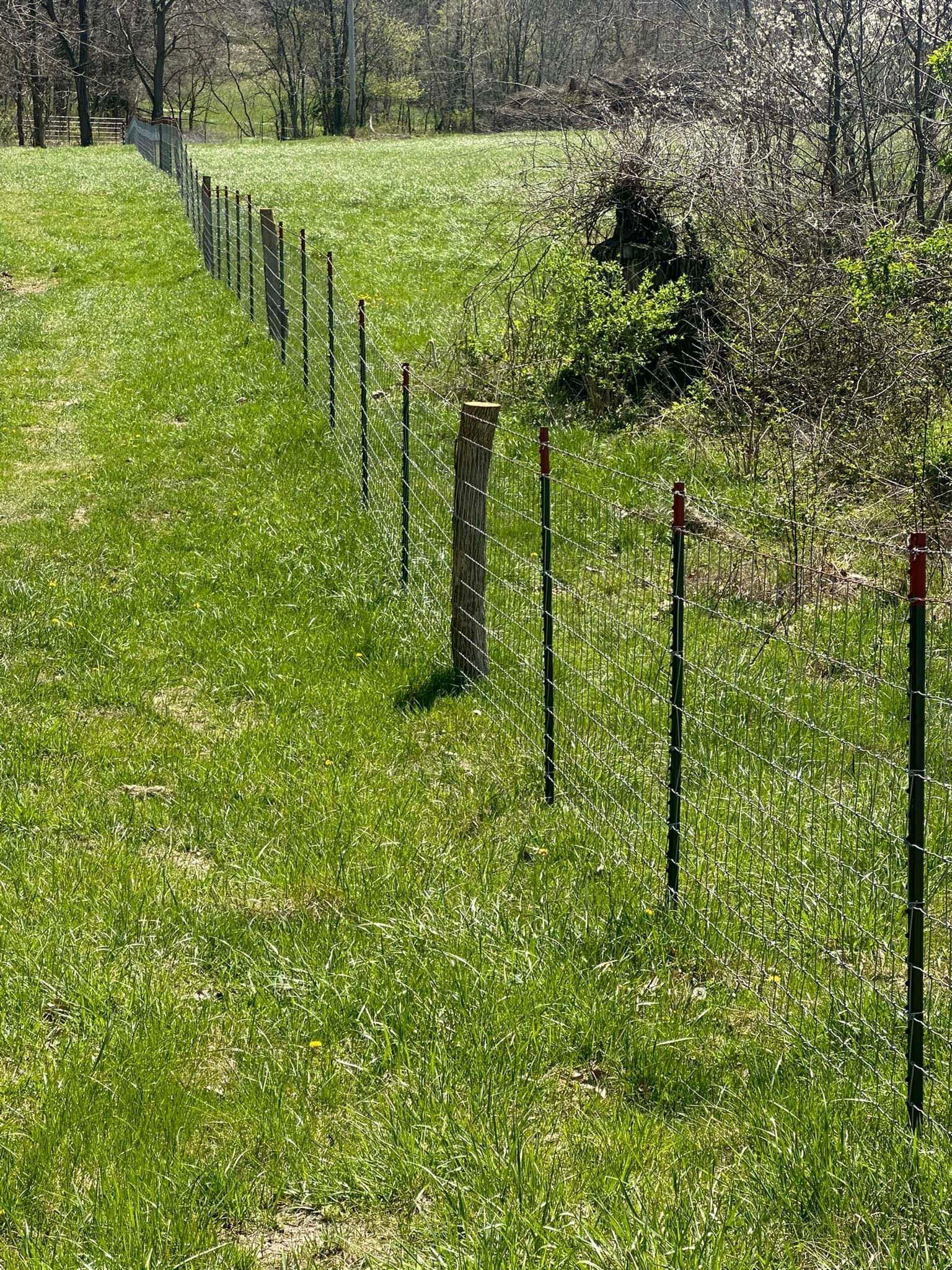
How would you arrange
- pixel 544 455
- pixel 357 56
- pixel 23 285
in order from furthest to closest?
pixel 357 56, pixel 23 285, pixel 544 455

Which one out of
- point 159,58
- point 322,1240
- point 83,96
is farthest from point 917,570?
point 159,58

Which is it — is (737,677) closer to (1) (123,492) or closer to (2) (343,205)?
(1) (123,492)

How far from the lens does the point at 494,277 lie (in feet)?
64.2

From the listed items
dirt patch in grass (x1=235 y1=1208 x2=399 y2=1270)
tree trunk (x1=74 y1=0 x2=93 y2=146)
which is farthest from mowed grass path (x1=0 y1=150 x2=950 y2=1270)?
tree trunk (x1=74 y1=0 x2=93 y2=146)

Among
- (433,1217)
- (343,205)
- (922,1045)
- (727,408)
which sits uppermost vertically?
(343,205)

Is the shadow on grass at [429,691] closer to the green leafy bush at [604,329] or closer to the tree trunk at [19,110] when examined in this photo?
the green leafy bush at [604,329]

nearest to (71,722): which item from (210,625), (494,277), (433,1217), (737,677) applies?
(210,625)

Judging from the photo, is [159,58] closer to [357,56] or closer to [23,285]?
[357,56]

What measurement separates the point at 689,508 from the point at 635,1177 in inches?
272

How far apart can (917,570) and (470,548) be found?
4.10m

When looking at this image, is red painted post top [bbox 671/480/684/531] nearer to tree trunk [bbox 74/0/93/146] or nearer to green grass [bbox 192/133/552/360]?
green grass [bbox 192/133/552/360]

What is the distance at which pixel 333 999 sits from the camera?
4.25 meters

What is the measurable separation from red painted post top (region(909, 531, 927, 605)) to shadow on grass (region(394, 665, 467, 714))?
3717mm

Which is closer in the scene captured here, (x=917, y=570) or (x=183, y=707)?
(x=917, y=570)
